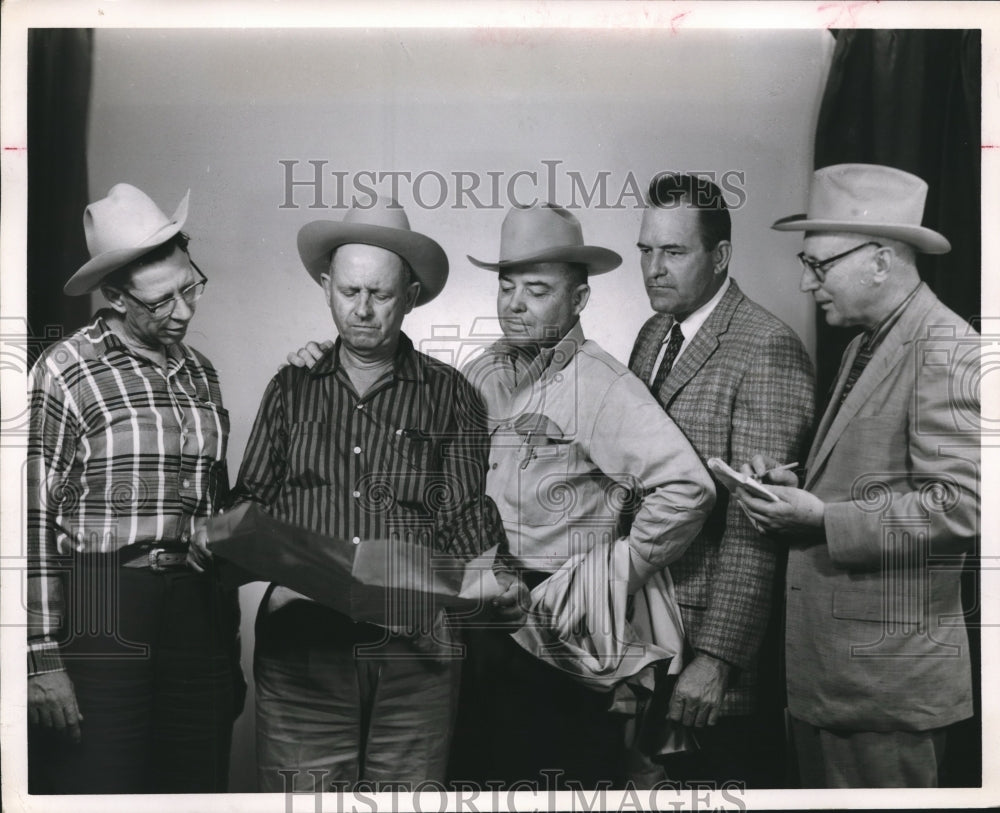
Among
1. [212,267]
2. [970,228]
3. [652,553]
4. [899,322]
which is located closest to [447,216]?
[212,267]

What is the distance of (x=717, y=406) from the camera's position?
285 cm

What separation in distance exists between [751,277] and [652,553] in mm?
861

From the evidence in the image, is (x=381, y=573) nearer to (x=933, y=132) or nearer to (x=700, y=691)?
(x=700, y=691)

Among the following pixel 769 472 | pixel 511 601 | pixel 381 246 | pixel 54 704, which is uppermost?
pixel 381 246

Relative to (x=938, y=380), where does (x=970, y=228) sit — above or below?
above

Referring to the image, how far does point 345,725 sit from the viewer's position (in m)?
2.87

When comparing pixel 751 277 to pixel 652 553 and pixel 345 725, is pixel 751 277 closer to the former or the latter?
pixel 652 553

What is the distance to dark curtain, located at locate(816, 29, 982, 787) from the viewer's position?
9.68 ft

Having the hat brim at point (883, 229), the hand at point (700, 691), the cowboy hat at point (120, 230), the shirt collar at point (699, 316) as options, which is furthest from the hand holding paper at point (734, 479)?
the cowboy hat at point (120, 230)

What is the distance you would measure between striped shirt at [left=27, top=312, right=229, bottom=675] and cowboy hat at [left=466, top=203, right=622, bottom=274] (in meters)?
0.95

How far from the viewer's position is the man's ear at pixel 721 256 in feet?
9.53

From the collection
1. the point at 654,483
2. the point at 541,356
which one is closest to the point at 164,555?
the point at 541,356

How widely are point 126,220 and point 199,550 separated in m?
1.00

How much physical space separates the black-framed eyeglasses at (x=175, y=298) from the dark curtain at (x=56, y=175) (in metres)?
0.18
